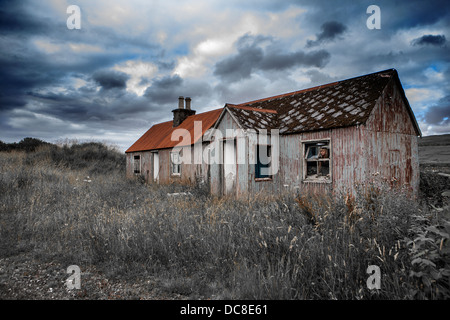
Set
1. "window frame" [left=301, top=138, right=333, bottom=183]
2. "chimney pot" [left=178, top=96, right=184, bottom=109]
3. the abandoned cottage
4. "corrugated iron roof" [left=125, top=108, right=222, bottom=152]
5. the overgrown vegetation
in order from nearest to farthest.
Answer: the overgrown vegetation
the abandoned cottage
"window frame" [left=301, top=138, right=333, bottom=183]
"corrugated iron roof" [left=125, top=108, right=222, bottom=152]
"chimney pot" [left=178, top=96, right=184, bottom=109]

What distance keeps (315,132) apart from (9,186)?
11.0 meters

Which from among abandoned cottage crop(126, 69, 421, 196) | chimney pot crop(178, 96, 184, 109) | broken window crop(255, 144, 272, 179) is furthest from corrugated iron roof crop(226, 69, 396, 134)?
chimney pot crop(178, 96, 184, 109)

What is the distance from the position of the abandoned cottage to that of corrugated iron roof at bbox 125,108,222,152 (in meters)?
4.42

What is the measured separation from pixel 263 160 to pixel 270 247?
689 centimetres

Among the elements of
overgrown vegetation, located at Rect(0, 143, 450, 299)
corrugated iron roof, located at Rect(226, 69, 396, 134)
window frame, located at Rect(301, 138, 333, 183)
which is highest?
corrugated iron roof, located at Rect(226, 69, 396, 134)

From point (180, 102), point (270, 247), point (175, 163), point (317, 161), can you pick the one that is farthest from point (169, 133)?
point (270, 247)

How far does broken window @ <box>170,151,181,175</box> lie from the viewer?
16078 mm

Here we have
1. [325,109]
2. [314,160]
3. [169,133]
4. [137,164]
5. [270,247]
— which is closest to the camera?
[270,247]

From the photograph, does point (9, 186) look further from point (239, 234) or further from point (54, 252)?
point (239, 234)

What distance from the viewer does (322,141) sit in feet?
32.0

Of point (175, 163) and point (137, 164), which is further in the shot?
point (137, 164)

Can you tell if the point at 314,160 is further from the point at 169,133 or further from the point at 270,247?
the point at 169,133

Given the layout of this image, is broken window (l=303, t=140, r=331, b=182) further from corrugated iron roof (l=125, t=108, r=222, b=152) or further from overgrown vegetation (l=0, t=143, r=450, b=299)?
corrugated iron roof (l=125, t=108, r=222, b=152)

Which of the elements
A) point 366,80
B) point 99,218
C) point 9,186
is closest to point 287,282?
point 99,218
